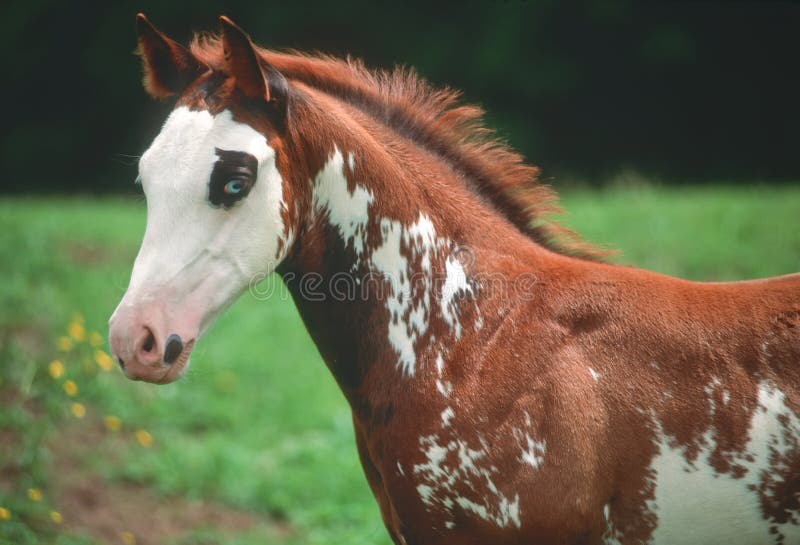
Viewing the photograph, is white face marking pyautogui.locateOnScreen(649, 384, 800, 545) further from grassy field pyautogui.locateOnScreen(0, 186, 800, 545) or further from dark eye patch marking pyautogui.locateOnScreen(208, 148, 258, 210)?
grassy field pyautogui.locateOnScreen(0, 186, 800, 545)

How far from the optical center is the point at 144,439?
5.23 metres

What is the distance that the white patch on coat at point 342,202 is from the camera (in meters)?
2.50

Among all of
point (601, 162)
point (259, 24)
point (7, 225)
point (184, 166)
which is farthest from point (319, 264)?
point (259, 24)

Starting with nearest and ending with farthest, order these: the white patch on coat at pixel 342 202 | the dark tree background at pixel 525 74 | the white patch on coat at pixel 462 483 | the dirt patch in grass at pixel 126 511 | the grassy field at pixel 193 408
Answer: the white patch on coat at pixel 462 483 → the white patch on coat at pixel 342 202 → the dirt patch in grass at pixel 126 511 → the grassy field at pixel 193 408 → the dark tree background at pixel 525 74

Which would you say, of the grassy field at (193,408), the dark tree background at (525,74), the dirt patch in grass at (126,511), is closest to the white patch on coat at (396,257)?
the grassy field at (193,408)

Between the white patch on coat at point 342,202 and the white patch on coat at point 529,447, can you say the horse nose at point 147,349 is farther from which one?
the white patch on coat at point 529,447

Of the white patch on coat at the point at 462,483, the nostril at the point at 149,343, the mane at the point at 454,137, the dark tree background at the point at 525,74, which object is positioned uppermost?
the dark tree background at the point at 525,74

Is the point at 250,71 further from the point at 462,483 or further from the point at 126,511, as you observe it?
the point at 126,511

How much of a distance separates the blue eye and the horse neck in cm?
26

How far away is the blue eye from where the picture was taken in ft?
7.54

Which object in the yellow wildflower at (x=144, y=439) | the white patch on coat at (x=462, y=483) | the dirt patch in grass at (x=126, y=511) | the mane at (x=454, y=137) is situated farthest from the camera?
the yellow wildflower at (x=144, y=439)

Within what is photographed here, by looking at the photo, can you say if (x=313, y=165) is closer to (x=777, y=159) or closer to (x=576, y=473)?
(x=576, y=473)

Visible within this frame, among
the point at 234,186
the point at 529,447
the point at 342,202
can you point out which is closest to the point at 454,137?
the point at 342,202

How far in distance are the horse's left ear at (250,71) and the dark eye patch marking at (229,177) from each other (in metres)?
0.21
